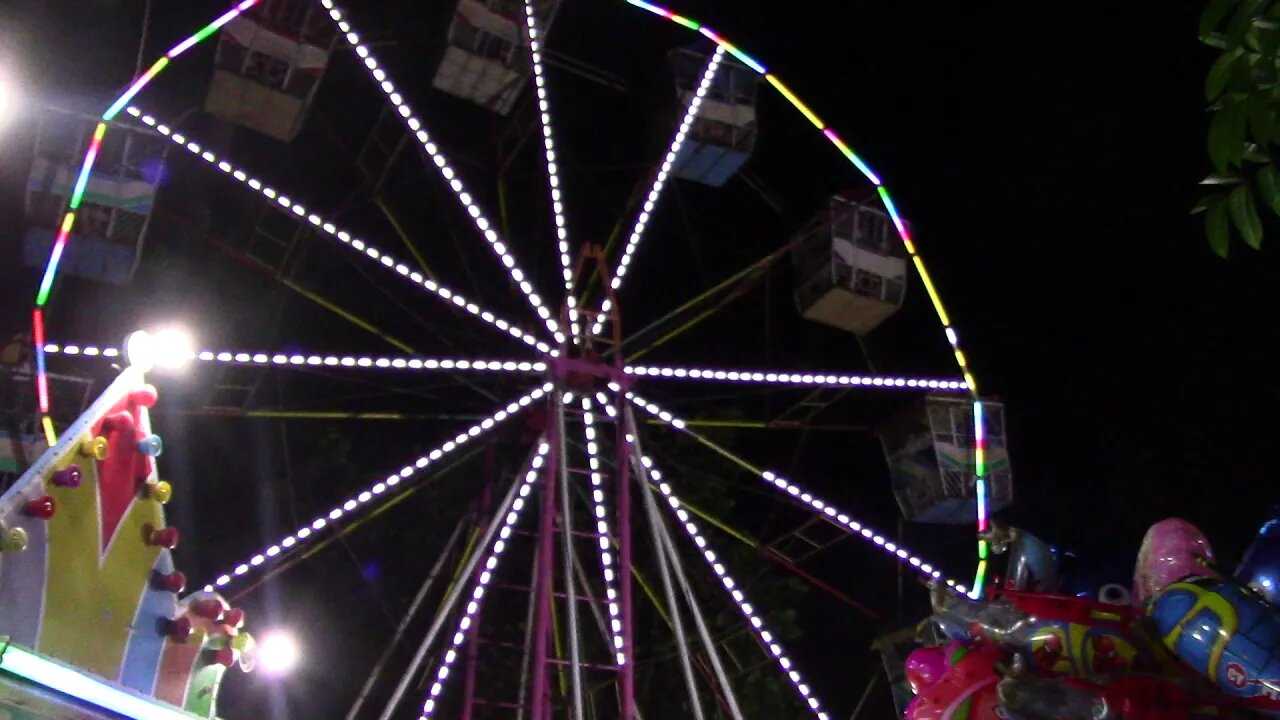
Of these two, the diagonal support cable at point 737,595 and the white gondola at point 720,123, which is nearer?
the diagonal support cable at point 737,595

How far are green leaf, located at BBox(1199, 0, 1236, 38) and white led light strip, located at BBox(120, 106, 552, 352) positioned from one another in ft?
16.2

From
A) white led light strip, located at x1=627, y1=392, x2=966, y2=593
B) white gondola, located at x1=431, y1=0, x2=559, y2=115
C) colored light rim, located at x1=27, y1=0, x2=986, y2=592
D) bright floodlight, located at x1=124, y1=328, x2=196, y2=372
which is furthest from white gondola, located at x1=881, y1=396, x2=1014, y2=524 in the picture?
bright floodlight, located at x1=124, y1=328, x2=196, y2=372

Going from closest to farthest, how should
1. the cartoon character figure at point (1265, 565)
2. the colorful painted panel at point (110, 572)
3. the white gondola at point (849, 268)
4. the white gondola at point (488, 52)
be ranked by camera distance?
1. the colorful painted panel at point (110, 572)
2. the cartoon character figure at point (1265, 565)
3. the white gondola at point (488, 52)
4. the white gondola at point (849, 268)

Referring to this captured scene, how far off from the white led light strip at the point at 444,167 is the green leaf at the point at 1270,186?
192 inches

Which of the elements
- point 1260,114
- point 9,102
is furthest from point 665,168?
point 1260,114

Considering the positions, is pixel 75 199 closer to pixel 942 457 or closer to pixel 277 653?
pixel 277 653

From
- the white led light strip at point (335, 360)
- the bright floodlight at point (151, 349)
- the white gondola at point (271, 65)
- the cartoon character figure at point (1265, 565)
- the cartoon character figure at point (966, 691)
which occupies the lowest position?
the cartoon character figure at point (966, 691)

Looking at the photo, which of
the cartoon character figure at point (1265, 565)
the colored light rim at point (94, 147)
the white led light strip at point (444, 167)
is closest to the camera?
the cartoon character figure at point (1265, 565)

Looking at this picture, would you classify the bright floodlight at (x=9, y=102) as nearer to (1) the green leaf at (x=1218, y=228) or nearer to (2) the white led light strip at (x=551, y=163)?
(2) the white led light strip at (x=551, y=163)

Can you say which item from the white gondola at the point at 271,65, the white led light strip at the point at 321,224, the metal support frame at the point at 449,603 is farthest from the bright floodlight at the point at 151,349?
the white gondola at the point at 271,65

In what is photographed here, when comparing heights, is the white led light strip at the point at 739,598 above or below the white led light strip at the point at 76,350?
below

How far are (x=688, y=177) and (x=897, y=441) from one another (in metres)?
2.45

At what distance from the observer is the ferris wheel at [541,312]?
23.7 feet

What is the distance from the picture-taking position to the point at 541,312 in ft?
25.4
